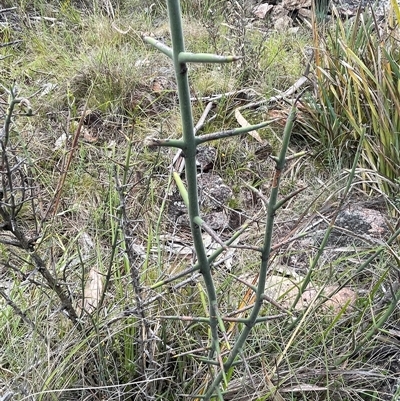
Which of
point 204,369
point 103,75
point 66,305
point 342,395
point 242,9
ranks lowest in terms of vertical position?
point 342,395

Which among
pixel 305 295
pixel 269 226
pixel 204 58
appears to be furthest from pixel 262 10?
pixel 204 58

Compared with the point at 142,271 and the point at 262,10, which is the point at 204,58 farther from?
the point at 262,10

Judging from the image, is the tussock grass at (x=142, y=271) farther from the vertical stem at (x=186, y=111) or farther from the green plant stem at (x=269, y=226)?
the vertical stem at (x=186, y=111)

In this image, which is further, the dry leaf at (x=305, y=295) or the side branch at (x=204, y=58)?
the dry leaf at (x=305, y=295)

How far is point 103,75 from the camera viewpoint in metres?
2.55

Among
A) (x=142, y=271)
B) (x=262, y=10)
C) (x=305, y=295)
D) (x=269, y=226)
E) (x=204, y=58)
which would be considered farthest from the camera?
(x=262, y=10)

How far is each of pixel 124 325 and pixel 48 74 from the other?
1.93m

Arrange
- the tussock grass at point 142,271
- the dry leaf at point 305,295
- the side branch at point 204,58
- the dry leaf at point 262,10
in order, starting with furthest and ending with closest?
1. the dry leaf at point 262,10
2. the dry leaf at point 305,295
3. the tussock grass at point 142,271
4. the side branch at point 204,58

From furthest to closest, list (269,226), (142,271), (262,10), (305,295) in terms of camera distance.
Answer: (262,10) < (305,295) < (142,271) < (269,226)

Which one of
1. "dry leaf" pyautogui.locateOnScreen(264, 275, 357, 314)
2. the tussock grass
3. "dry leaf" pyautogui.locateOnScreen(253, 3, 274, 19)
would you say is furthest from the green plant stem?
"dry leaf" pyautogui.locateOnScreen(253, 3, 274, 19)

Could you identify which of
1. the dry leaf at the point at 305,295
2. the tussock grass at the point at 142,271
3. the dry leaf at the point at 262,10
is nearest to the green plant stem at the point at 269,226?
the tussock grass at the point at 142,271

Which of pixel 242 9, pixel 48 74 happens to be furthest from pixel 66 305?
pixel 242 9

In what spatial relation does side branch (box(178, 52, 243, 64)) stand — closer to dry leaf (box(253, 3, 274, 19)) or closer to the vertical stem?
the vertical stem

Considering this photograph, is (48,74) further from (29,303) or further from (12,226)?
(12,226)
